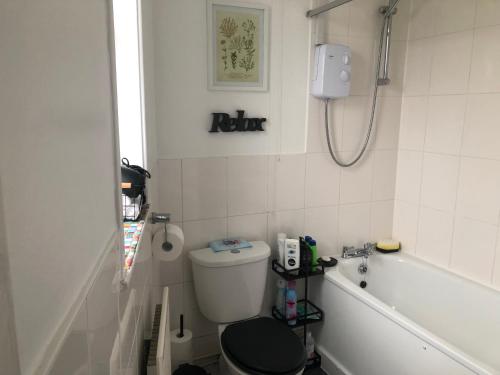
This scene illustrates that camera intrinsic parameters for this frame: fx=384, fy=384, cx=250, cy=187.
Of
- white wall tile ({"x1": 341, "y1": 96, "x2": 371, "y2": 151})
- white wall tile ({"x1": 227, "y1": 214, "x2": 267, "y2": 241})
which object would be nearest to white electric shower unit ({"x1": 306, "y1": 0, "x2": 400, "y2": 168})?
white wall tile ({"x1": 341, "y1": 96, "x2": 371, "y2": 151})

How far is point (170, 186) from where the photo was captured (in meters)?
2.00

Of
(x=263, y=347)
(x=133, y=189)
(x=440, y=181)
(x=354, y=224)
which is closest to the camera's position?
(x=133, y=189)

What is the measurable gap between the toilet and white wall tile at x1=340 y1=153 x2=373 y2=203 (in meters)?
0.68

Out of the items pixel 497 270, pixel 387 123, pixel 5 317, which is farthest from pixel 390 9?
pixel 5 317

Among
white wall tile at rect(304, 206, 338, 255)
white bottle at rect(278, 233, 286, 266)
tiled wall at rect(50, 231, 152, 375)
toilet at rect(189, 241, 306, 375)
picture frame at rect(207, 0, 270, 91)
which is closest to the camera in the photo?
tiled wall at rect(50, 231, 152, 375)

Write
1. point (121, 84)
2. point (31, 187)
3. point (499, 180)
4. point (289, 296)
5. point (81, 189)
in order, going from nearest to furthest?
point (31, 187) < point (81, 189) < point (121, 84) < point (499, 180) < point (289, 296)

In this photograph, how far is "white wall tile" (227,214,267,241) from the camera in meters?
2.19

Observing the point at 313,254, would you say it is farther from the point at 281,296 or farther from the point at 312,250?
the point at 281,296

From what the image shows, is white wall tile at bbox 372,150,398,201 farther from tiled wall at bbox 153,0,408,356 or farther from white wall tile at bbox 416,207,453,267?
white wall tile at bbox 416,207,453,267

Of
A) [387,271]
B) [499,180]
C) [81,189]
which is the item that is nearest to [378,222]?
[387,271]

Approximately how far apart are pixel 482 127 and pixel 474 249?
68cm

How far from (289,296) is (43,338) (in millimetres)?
1969

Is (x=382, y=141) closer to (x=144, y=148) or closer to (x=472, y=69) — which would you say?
(x=472, y=69)

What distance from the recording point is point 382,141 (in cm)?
251
